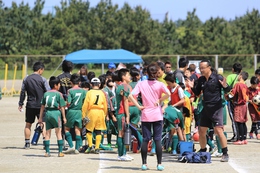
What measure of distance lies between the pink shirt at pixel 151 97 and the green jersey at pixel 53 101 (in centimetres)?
221

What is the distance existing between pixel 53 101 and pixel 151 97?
102 inches

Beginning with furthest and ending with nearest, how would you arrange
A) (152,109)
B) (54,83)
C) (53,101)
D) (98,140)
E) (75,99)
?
(75,99) → (98,140) → (54,83) → (53,101) → (152,109)

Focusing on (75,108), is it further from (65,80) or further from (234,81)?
(234,81)

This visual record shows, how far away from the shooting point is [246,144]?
1577 centimetres

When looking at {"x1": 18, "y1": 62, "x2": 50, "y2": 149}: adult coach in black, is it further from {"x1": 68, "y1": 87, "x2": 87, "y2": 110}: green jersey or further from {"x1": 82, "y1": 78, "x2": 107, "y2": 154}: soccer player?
{"x1": 82, "y1": 78, "x2": 107, "y2": 154}: soccer player

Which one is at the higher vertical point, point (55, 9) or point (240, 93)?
point (55, 9)

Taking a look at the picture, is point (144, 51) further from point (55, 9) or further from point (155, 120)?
point (155, 120)

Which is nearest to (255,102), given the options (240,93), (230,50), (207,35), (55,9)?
(240,93)

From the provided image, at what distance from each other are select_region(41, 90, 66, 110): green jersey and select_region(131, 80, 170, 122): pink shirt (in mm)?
2208

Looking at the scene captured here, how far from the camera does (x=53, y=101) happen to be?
1334cm

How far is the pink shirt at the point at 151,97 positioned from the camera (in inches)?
452

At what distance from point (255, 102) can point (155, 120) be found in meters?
5.80

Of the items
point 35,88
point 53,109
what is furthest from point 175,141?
point 35,88

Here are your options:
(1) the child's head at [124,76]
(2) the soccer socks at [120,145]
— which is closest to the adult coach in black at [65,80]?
(1) the child's head at [124,76]
